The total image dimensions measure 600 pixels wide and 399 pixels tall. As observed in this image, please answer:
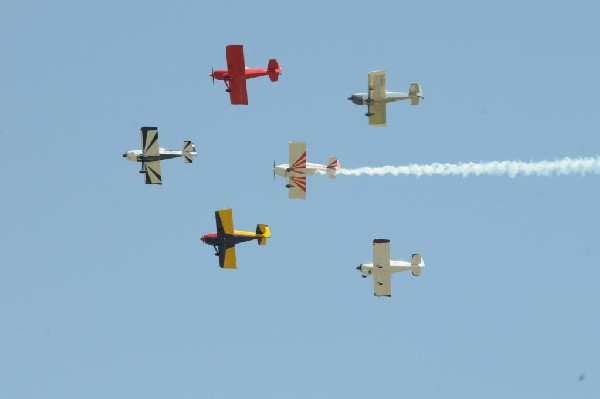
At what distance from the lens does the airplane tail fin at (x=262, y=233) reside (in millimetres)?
121125

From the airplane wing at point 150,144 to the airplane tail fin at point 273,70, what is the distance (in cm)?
1039

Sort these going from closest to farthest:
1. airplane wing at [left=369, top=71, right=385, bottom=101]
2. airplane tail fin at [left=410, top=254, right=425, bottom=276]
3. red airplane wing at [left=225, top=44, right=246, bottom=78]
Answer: airplane wing at [left=369, top=71, right=385, bottom=101] → red airplane wing at [left=225, top=44, right=246, bottom=78] → airplane tail fin at [left=410, top=254, right=425, bottom=276]

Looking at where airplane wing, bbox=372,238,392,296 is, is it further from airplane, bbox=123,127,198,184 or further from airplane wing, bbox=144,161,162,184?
airplane wing, bbox=144,161,162,184

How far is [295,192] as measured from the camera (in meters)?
121

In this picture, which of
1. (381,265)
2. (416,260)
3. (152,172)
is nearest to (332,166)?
(381,265)

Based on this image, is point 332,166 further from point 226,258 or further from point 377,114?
point 226,258

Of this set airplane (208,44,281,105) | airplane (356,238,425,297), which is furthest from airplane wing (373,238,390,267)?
airplane (208,44,281,105)

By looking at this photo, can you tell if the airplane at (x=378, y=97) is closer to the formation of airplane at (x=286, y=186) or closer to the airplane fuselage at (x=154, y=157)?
the formation of airplane at (x=286, y=186)

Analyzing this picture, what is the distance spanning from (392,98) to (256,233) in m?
14.4

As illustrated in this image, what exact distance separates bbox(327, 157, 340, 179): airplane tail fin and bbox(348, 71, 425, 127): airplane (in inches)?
190

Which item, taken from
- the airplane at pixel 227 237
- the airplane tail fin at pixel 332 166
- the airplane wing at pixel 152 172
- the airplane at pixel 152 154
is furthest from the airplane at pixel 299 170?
the airplane wing at pixel 152 172

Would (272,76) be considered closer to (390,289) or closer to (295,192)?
(295,192)

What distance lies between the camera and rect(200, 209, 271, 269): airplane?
4774 inches

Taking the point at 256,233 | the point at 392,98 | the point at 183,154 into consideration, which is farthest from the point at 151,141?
the point at 392,98
